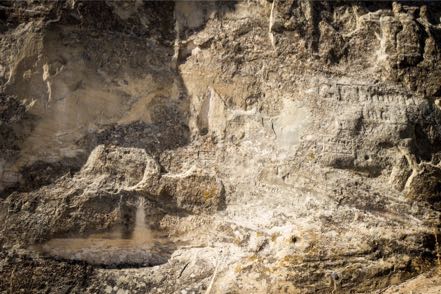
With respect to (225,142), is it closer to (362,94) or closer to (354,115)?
(354,115)

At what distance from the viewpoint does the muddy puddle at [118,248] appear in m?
2.88

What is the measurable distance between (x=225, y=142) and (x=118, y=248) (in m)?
0.87

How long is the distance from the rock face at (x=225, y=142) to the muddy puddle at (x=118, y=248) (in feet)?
0.10

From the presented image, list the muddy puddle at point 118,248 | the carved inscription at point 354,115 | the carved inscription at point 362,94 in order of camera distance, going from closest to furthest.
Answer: the muddy puddle at point 118,248, the carved inscription at point 354,115, the carved inscription at point 362,94

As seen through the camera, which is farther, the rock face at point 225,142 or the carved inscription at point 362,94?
the carved inscription at point 362,94

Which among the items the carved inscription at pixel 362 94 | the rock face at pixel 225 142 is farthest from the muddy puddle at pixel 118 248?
the carved inscription at pixel 362 94

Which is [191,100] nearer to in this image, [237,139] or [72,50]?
[237,139]

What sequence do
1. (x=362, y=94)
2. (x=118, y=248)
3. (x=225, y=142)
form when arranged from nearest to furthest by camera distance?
(x=118, y=248) → (x=225, y=142) → (x=362, y=94)

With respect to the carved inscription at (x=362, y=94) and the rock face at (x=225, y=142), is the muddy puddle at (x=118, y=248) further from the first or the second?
the carved inscription at (x=362, y=94)

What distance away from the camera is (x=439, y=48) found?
3602 mm

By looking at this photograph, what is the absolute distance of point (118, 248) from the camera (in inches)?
117

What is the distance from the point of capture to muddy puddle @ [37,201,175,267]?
288 centimetres

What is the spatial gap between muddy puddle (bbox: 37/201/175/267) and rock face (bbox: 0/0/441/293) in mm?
31

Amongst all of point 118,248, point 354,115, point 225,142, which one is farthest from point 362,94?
point 118,248
